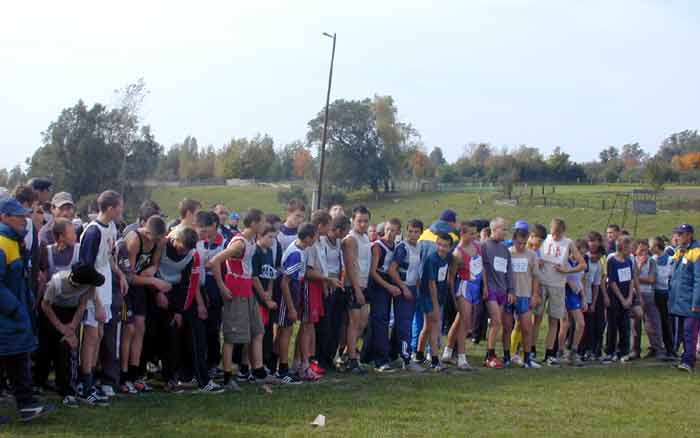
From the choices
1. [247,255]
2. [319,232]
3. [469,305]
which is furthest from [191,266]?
[469,305]

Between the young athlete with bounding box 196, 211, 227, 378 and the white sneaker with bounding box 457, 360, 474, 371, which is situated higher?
the young athlete with bounding box 196, 211, 227, 378

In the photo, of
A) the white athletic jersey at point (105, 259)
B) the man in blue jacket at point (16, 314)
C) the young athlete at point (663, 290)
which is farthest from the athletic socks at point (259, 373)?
Answer: the young athlete at point (663, 290)

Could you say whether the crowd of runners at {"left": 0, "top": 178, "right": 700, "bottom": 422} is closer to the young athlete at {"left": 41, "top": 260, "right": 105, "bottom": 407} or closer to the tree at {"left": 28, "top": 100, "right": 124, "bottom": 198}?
the young athlete at {"left": 41, "top": 260, "right": 105, "bottom": 407}

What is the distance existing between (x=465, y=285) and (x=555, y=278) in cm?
169

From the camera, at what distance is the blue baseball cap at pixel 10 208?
6.59 metres

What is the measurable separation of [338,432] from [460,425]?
1.25 meters

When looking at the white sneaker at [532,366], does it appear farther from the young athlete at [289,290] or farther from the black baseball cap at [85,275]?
the black baseball cap at [85,275]

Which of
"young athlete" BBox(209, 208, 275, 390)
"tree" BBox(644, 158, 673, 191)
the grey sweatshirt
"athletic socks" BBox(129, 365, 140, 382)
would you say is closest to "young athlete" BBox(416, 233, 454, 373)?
the grey sweatshirt

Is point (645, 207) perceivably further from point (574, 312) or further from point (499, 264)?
point (499, 264)

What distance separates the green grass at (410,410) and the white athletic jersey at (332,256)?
1.34 m

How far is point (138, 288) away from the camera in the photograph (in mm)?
7922

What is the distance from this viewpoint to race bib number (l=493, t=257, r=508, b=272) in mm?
10680

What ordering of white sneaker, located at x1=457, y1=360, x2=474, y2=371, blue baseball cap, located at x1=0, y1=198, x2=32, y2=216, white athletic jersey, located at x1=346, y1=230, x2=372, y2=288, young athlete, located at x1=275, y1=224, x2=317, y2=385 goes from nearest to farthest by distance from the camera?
1. blue baseball cap, located at x1=0, y1=198, x2=32, y2=216
2. young athlete, located at x1=275, y1=224, x2=317, y2=385
3. white athletic jersey, located at x1=346, y1=230, x2=372, y2=288
4. white sneaker, located at x1=457, y1=360, x2=474, y2=371

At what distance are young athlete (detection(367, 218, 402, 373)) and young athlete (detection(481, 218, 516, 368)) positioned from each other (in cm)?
153
